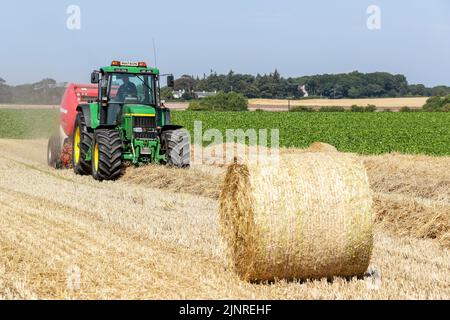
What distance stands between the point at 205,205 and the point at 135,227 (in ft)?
8.02

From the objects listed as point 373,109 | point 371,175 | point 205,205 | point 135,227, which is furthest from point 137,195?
point 373,109

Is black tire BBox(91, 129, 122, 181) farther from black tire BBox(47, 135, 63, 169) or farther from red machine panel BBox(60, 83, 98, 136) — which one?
black tire BBox(47, 135, 63, 169)

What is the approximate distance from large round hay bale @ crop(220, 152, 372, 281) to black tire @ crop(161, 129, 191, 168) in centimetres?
751

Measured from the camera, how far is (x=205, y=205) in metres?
11.0

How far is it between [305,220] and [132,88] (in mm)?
8914

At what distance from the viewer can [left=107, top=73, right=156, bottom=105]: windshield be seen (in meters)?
14.1

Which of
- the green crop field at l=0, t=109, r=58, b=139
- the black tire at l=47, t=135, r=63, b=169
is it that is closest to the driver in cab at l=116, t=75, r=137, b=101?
the black tire at l=47, t=135, r=63, b=169

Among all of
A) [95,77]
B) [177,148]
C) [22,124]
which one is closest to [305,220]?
[177,148]

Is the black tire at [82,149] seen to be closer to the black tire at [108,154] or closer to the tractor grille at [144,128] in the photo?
the black tire at [108,154]

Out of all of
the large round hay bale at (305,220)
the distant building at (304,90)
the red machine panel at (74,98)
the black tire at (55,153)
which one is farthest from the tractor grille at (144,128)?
the distant building at (304,90)

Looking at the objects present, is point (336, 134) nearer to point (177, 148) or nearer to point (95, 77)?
point (177, 148)

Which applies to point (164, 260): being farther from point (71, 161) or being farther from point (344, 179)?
point (71, 161)

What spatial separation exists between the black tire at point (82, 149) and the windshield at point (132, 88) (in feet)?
3.37
